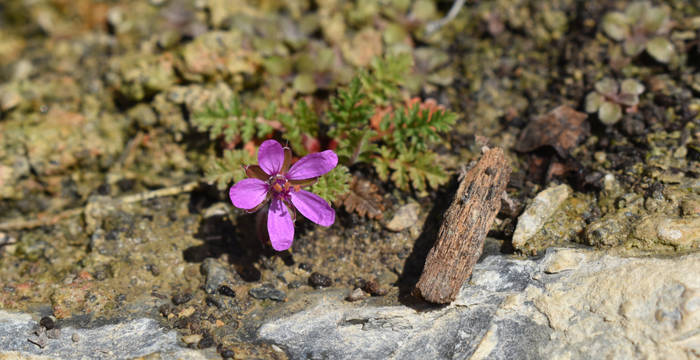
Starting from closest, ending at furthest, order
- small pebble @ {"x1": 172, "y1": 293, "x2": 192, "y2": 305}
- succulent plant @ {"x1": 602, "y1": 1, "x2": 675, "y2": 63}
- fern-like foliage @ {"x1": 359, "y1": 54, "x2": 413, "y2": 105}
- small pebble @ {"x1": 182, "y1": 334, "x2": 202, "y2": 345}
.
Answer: small pebble @ {"x1": 182, "y1": 334, "x2": 202, "y2": 345} < small pebble @ {"x1": 172, "y1": 293, "x2": 192, "y2": 305} < fern-like foliage @ {"x1": 359, "y1": 54, "x2": 413, "y2": 105} < succulent plant @ {"x1": 602, "y1": 1, "x2": 675, "y2": 63}

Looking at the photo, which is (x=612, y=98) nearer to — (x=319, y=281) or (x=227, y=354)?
(x=319, y=281)

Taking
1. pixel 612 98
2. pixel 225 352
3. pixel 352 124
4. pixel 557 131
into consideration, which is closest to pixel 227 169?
pixel 352 124

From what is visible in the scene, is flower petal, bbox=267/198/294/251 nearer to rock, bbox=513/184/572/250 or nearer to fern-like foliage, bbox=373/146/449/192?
fern-like foliage, bbox=373/146/449/192

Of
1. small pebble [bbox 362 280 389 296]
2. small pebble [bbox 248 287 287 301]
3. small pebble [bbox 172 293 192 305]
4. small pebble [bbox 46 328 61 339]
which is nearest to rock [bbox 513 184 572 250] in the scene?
small pebble [bbox 362 280 389 296]

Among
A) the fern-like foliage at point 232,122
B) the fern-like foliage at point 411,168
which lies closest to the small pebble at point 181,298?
the fern-like foliage at point 232,122

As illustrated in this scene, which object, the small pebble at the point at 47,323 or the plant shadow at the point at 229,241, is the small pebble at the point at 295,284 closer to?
the plant shadow at the point at 229,241

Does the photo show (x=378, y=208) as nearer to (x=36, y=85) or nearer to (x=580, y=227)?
(x=580, y=227)
